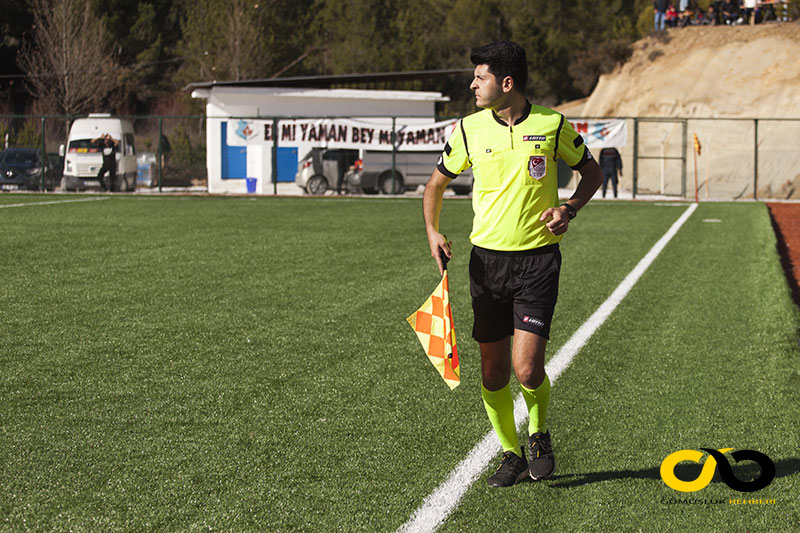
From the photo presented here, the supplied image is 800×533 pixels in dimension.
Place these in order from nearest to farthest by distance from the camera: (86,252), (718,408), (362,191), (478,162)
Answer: (478,162)
(718,408)
(86,252)
(362,191)

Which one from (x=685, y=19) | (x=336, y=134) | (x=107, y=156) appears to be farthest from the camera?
(x=685, y=19)

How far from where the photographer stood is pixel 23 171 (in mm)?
31594

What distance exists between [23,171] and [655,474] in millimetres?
30736

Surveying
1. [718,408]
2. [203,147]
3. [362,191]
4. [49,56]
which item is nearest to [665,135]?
[362,191]

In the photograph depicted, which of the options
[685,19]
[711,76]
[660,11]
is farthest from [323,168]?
[685,19]

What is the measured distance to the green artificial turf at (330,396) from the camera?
3.97 metres

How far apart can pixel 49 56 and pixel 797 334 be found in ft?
147

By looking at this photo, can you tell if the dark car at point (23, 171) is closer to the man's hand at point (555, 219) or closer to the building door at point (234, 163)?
the building door at point (234, 163)

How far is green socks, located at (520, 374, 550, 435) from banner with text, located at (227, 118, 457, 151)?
25910 mm

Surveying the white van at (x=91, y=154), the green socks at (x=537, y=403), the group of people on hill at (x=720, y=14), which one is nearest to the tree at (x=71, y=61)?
the white van at (x=91, y=154)

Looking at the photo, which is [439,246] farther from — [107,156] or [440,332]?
[107,156]

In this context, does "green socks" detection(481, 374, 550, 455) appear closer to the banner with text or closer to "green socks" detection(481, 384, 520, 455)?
"green socks" detection(481, 384, 520, 455)

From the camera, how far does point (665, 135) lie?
38.4 m

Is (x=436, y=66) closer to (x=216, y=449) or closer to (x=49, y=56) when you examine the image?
(x=49, y=56)
